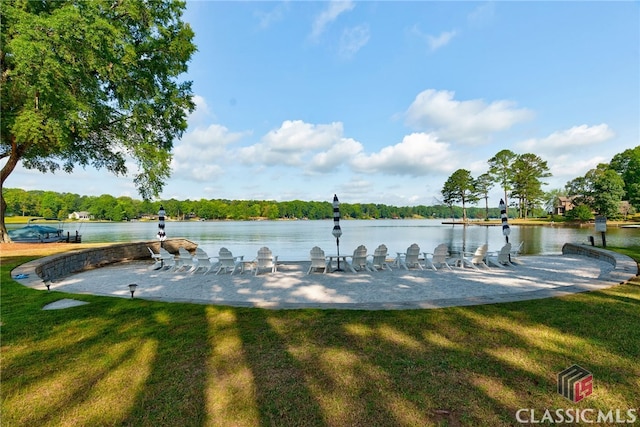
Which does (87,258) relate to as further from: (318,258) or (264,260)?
(318,258)

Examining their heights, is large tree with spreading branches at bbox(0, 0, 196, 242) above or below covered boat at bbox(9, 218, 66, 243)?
above

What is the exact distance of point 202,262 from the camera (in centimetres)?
1080

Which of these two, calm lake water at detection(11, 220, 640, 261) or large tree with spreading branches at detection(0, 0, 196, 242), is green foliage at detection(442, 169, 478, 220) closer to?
calm lake water at detection(11, 220, 640, 261)

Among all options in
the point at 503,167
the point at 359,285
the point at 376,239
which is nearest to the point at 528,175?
the point at 503,167

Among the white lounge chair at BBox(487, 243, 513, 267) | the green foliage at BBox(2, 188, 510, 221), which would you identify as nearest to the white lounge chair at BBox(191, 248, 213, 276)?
the white lounge chair at BBox(487, 243, 513, 267)

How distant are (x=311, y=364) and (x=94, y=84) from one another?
1625cm

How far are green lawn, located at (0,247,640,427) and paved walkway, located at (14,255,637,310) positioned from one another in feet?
2.59

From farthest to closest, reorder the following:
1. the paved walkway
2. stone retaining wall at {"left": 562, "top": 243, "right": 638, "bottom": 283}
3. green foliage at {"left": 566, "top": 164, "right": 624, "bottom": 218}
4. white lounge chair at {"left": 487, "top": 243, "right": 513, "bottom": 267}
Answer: green foliage at {"left": 566, "top": 164, "right": 624, "bottom": 218}
white lounge chair at {"left": 487, "top": 243, "right": 513, "bottom": 267}
stone retaining wall at {"left": 562, "top": 243, "right": 638, "bottom": 283}
the paved walkway

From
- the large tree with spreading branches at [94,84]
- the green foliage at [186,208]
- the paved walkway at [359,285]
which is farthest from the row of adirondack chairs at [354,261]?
the green foliage at [186,208]

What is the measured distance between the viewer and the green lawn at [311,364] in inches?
110

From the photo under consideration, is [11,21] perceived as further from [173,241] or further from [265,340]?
[265,340]

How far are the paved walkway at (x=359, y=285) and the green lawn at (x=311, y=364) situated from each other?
789 mm

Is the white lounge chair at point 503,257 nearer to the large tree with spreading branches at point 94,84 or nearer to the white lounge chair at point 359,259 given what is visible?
the white lounge chair at point 359,259

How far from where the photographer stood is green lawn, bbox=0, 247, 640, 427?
279cm
